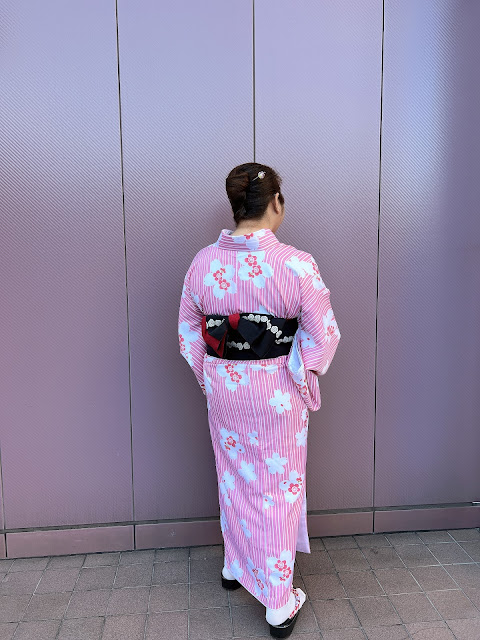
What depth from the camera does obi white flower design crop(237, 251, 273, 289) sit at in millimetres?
1993

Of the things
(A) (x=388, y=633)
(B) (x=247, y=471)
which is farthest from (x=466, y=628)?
(B) (x=247, y=471)

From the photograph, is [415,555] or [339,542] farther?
[339,542]

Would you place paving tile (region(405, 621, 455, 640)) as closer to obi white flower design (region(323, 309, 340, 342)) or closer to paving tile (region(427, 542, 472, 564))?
paving tile (region(427, 542, 472, 564))

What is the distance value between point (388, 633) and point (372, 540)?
0.70 metres

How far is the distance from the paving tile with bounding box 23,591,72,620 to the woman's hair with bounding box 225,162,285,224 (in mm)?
1800

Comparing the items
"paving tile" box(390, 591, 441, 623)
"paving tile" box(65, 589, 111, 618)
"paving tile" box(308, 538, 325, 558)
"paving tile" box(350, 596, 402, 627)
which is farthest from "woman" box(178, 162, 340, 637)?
"paving tile" box(65, 589, 111, 618)

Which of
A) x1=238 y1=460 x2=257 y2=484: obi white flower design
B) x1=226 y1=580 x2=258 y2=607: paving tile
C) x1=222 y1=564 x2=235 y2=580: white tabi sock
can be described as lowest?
x1=226 y1=580 x2=258 y2=607: paving tile

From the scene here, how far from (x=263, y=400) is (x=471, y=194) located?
160 cm

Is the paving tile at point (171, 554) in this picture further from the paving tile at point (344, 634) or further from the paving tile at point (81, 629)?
the paving tile at point (344, 634)

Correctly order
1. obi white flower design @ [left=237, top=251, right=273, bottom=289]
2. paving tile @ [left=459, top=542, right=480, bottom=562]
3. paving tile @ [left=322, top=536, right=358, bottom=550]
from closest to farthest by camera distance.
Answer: obi white flower design @ [left=237, top=251, right=273, bottom=289] → paving tile @ [left=459, top=542, right=480, bottom=562] → paving tile @ [left=322, top=536, right=358, bottom=550]

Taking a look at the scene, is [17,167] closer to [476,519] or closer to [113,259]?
[113,259]

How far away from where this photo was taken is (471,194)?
2.75 metres

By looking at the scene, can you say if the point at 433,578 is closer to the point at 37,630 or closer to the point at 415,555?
the point at 415,555

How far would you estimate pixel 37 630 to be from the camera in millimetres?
2150
